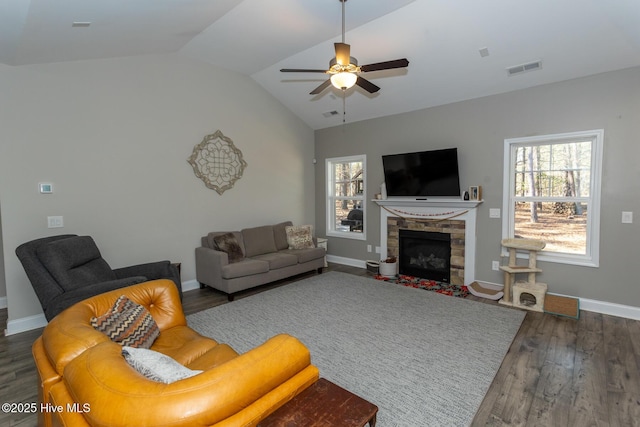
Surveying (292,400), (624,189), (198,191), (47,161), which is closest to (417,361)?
(292,400)

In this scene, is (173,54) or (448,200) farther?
(448,200)

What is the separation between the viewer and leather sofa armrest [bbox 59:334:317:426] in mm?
941

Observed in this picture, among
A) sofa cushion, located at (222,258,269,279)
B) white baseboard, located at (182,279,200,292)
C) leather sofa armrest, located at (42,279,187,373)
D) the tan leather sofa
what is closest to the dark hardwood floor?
leather sofa armrest, located at (42,279,187,373)

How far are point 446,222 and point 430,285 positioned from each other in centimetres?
103

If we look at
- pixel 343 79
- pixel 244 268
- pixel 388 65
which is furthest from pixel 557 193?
pixel 244 268

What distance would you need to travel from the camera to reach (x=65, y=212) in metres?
3.64

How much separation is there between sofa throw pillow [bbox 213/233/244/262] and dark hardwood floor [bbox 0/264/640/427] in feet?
7.09

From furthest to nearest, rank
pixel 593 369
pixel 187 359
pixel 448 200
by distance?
pixel 448 200
pixel 593 369
pixel 187 359

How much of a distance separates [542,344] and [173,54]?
18.8 feet

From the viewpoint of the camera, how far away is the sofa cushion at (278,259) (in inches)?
190

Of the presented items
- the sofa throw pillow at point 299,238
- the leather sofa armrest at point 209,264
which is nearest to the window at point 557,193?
the sofa throw pillow at point 299,238

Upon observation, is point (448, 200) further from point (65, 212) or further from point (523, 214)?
point (65, 212)

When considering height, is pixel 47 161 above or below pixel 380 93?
below

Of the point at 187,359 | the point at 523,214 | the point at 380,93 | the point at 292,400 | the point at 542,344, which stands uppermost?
the point at 380,93
